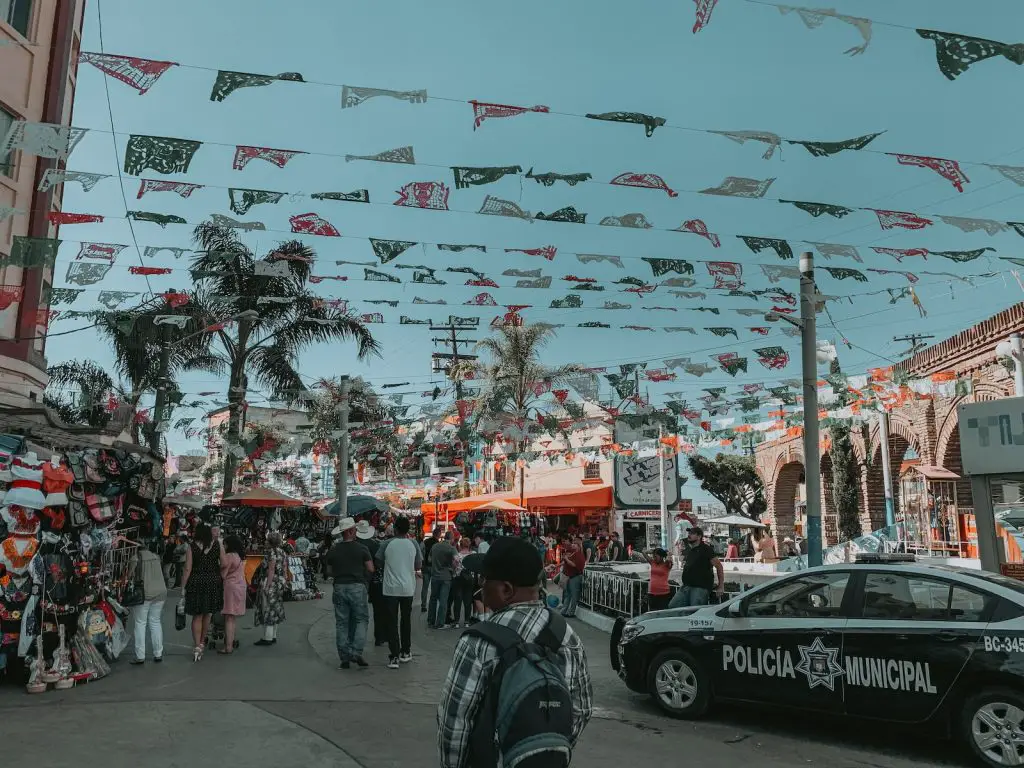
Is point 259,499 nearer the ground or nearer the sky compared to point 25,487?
nearer the sky

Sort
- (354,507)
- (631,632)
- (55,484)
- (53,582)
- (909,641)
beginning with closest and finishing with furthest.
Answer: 1. (909,641)
2. (631,632)
3. (53,582)
4. (55,484)
5. (354,507)

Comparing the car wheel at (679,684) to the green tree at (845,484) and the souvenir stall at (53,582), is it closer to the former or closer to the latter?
the souvenir stall at (53,582)

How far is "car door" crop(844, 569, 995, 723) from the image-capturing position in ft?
20.5

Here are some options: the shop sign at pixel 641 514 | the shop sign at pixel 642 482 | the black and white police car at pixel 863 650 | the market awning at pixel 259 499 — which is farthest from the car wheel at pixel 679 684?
the shop sign at pixel 641 514

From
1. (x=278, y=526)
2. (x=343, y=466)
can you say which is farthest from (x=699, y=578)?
(x=278, y=526)

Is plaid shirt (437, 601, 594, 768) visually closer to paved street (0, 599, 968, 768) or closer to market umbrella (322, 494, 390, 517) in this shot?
paved street (0, 599, 968, 768)

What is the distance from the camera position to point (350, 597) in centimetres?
948

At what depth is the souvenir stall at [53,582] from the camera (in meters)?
7.97

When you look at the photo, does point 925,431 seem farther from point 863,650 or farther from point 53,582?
point 53,582

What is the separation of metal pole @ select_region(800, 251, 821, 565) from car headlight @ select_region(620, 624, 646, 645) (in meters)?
5.26

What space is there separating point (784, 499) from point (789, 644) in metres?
31.4

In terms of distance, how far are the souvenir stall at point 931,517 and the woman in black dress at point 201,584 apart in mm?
17875

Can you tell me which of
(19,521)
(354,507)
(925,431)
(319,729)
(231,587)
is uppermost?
(925,431)

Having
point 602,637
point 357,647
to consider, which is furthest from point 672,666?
point 602,637
